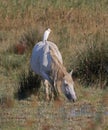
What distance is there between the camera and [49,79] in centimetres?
1284

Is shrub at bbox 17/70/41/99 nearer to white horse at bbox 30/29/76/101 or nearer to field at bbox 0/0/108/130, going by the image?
field at bbox 0/0/108/130

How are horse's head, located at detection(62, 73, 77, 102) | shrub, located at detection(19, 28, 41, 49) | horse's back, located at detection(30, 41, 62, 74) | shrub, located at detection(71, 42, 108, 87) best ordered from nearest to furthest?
horse's head, located at detection(62, 73, 77, 102) → horse's back, located at detection(30, 41, 62, 74) → shrub, located at detection(71, 42, 108, 87) → shrub, located at detection(19, 28, 41, 49)

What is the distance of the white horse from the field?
236 millimetres

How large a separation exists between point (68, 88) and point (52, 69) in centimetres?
74

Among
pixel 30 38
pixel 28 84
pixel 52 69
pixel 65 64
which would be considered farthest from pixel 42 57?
pixel 30 38

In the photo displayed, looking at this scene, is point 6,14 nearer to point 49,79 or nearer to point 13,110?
point 49,79

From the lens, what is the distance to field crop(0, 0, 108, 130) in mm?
9494

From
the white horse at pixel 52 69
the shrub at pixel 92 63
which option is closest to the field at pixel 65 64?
the shrub at pixel 92 63

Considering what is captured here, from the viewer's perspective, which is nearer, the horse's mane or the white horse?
the white horse

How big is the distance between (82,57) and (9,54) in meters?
3.51

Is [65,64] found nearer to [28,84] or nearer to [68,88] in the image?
[28,84]

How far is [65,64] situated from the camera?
49.8 ft

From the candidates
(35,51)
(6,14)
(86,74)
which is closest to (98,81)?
(86,74)

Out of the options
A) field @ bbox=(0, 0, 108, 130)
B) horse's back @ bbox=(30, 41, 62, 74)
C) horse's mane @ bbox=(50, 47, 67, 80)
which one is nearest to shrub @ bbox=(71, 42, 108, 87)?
field @ bbox=(0, 0, 108, 130)
